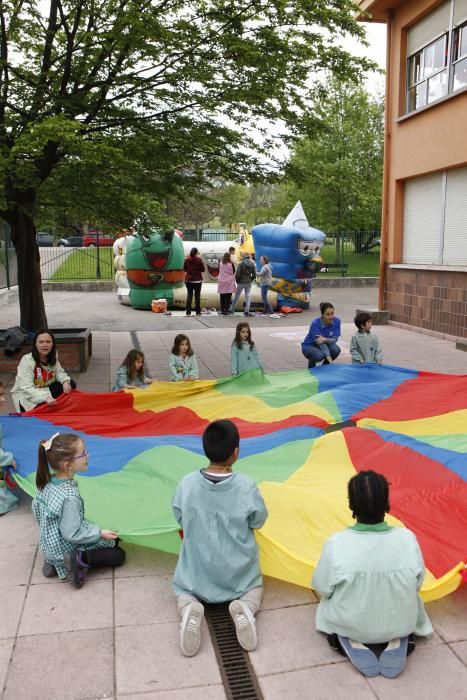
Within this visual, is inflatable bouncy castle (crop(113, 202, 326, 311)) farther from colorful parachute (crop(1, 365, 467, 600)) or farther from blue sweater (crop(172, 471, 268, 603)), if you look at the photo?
blue sweater (crop(172, 471, 268, 603))

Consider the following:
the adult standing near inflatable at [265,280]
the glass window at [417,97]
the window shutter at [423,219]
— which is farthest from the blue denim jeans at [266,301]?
the glass window at [417,97]

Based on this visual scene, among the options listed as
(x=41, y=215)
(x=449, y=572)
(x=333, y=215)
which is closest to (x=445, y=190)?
(x=41, y=215)

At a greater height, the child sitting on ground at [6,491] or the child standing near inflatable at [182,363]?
the child standing near inflatable at [182,363]

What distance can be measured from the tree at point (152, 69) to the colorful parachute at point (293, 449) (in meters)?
2.73

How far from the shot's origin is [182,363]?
766 cm

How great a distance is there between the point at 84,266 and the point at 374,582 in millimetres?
31198

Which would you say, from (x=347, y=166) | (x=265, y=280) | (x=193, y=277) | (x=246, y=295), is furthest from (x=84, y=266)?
(x=265, y=280)

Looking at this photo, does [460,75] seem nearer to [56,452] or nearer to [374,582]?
[56,452]

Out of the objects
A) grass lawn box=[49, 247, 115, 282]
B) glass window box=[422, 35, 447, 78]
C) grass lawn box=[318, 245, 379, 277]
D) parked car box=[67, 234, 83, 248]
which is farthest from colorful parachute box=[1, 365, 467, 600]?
parked car box=[67, 234, 83, 248]

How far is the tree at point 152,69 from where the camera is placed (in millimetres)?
7160

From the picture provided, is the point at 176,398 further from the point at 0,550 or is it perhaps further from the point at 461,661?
the point at 461,661

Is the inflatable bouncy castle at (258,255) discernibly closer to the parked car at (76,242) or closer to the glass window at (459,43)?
the glass window at (459,43)

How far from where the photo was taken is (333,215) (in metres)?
33.3

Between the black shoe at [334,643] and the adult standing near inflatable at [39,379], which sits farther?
the adult standing near inflatable at [39,379]
